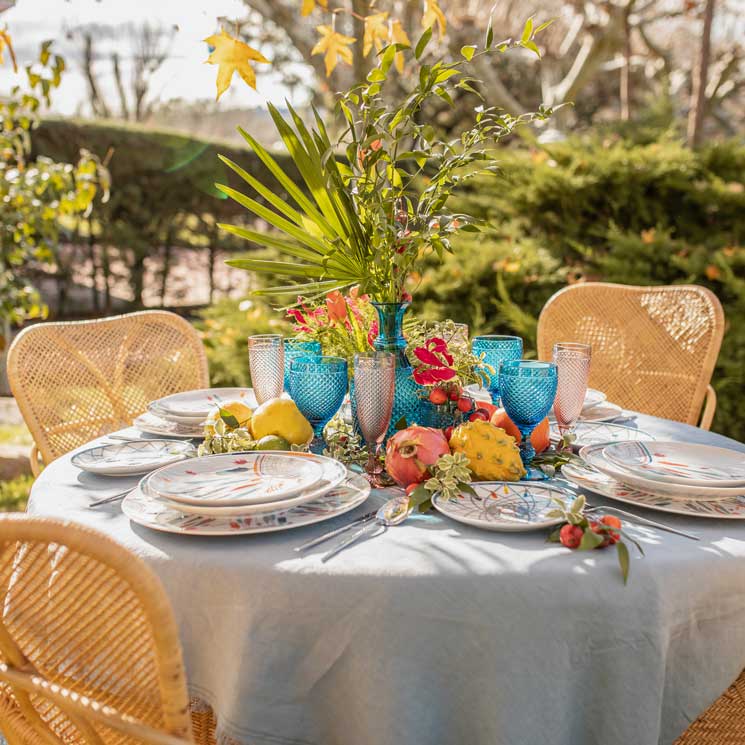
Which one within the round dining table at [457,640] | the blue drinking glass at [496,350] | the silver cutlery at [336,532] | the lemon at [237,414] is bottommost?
the round dining table at [457,640]

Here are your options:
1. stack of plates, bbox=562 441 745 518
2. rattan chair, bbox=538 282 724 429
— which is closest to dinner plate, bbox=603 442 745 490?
stack of plates, bbox=562 441 745 518

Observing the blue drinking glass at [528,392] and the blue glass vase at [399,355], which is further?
the blue glass vase at [399,355]

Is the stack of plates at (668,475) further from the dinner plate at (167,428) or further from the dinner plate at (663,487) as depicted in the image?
the dinner plate at (167,428)

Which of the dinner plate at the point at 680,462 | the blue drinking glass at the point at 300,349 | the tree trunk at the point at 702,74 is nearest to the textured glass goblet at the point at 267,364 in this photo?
the blue drinking glass at the point at 300,349

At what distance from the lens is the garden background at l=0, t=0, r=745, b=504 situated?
3.68m

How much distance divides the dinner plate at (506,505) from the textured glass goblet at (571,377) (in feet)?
0.75

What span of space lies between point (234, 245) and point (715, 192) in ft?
14.0

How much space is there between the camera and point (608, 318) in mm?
2508

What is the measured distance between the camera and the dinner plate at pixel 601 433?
1521 mm

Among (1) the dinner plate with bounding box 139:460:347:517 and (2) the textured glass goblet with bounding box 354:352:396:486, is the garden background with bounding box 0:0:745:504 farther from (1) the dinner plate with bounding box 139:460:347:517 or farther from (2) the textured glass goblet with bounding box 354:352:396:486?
(1) the dinner plate with bounding box 139:460:347:517

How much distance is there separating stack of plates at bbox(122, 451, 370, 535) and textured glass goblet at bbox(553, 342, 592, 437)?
0.43 metres

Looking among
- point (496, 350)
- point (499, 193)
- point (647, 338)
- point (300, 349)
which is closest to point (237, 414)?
point (300, 349)

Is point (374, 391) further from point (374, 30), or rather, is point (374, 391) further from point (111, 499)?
point (374, 30)

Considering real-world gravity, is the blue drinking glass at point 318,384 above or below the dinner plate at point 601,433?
above
